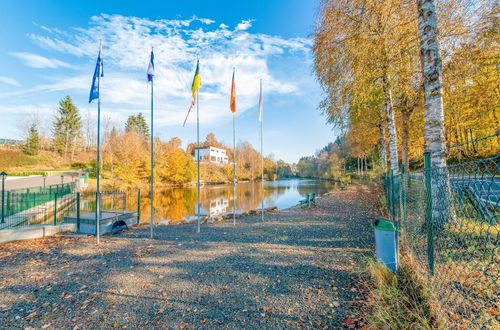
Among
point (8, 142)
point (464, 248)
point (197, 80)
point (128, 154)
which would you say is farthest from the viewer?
point (8, 142)

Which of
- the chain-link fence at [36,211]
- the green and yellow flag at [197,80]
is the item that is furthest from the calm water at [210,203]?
the green and yellow flag at [197,80]

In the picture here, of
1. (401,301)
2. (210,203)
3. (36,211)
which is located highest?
(36,211)

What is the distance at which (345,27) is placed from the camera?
25.3 ft

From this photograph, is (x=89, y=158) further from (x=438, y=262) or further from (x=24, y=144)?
(x=438, y=262)

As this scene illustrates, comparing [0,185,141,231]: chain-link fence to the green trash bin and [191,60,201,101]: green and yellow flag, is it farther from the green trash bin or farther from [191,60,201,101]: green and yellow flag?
the green trash bin

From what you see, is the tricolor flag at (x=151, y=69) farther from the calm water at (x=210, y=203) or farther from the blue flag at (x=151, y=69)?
the calm water at (x=210, y=203)

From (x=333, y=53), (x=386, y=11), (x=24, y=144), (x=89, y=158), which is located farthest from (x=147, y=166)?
(x=386, y=11)

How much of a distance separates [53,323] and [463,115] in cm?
1489

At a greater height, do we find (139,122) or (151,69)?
(139,122)

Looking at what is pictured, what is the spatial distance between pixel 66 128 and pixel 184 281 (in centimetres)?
5477

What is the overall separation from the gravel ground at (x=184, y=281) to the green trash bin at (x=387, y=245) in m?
0.61

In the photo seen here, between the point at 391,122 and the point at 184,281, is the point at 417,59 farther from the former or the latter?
the point at 184,281

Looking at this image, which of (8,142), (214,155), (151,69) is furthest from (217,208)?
(214,155)

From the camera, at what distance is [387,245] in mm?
4016
